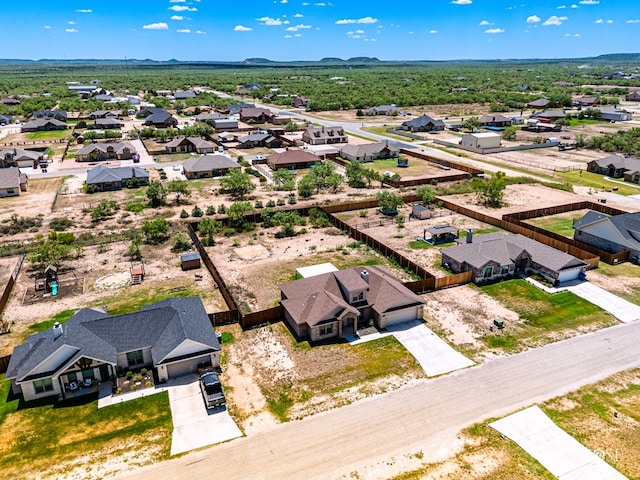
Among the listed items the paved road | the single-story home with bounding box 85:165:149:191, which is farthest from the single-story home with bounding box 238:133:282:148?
the paved road

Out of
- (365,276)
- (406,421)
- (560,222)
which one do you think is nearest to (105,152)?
(365,276)

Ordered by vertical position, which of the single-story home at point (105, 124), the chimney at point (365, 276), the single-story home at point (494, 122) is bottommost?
the chimney at point (365, 276)

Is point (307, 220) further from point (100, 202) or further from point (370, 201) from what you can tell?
point (100, 202)

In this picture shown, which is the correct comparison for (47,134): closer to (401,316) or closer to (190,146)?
(190,146)

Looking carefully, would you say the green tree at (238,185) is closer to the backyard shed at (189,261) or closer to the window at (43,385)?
the backyard shed at (189,261)

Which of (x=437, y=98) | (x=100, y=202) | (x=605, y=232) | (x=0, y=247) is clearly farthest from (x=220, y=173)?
(x=437, y=98)

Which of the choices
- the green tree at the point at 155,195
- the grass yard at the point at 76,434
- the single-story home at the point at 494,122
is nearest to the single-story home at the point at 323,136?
the single-story home at the point at 494,122
